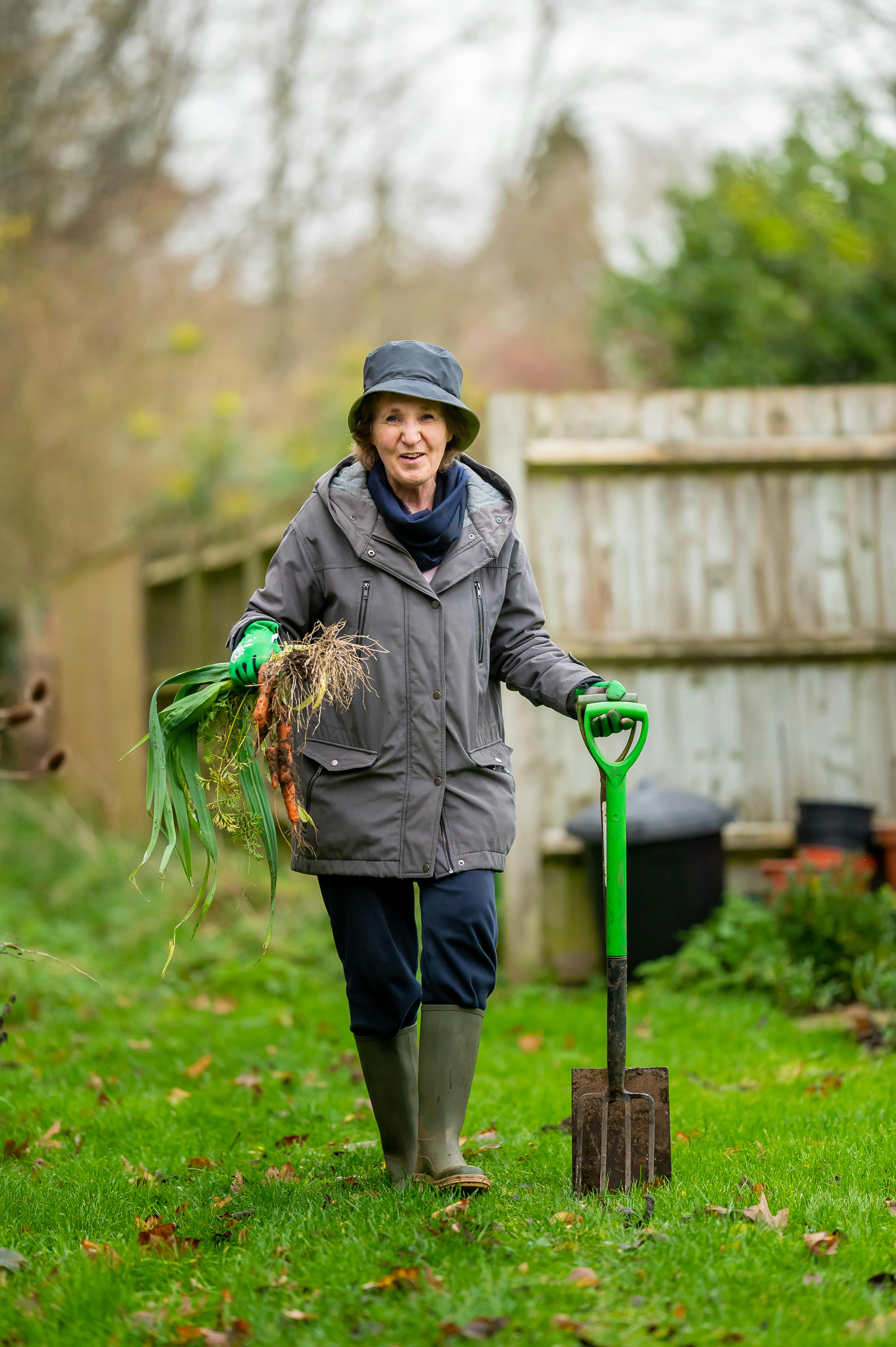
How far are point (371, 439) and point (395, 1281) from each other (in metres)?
1.99

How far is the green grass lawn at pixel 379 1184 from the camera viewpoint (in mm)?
2408

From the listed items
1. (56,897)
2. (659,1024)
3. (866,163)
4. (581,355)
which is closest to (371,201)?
(581,355)

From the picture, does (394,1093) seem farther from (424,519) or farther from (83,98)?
(83,98)

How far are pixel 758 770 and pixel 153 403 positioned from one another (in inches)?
359

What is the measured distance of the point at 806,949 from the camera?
17.1ft

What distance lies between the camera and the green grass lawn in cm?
241

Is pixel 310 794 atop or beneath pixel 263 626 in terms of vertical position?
beneath

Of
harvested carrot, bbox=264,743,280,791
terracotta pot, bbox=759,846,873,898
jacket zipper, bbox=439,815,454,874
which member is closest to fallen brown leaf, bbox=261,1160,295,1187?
jacket zipper, bbox=439,815,454,874

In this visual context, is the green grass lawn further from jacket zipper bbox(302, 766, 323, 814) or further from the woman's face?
the woman's face

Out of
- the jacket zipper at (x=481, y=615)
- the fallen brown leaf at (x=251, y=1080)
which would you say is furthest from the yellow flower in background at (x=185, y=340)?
the jacket zipper at (x=481, y=615)

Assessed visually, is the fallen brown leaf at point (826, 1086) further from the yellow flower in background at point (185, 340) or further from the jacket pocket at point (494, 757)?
the yellow flower in background at point (185, 340)

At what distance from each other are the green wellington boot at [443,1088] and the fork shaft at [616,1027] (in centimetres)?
32

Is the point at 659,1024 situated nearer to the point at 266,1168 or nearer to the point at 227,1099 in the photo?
the point at 227,1099

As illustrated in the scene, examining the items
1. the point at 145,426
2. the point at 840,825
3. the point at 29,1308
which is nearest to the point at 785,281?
the point at 840,825
